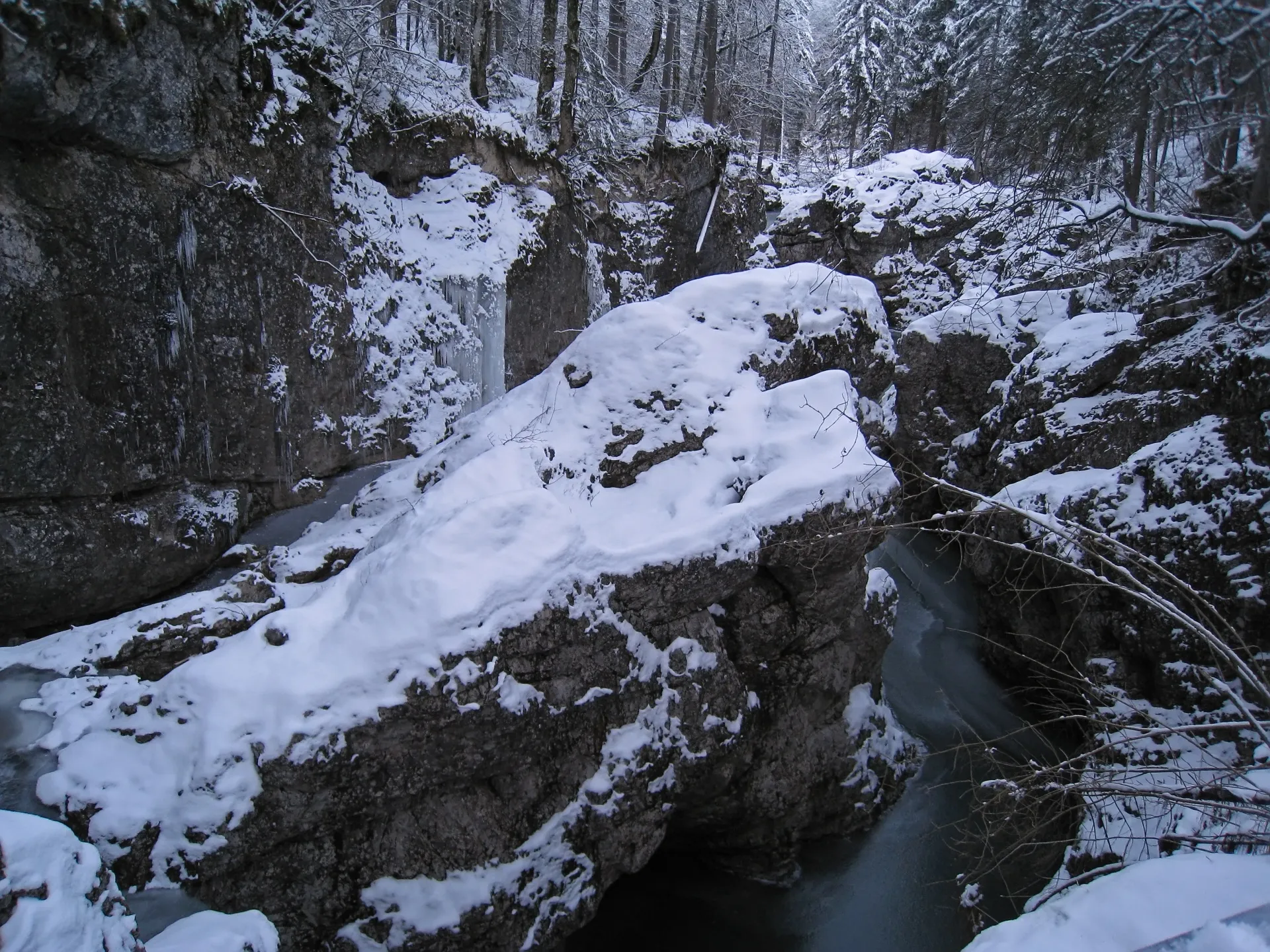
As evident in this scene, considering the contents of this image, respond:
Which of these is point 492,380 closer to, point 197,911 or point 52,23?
point 52,23

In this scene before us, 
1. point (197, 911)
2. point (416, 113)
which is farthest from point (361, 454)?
point (197, 911)

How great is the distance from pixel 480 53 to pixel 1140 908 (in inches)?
496

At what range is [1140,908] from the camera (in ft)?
7.93

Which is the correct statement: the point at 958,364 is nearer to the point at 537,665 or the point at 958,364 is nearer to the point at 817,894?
the point at 817,894

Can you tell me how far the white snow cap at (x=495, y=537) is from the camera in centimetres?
466

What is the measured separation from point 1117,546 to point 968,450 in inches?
430

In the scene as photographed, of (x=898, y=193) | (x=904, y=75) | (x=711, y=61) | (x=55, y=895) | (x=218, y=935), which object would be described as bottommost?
(x=218, y=935)

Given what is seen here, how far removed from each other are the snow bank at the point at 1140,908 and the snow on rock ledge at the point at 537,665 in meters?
1.76

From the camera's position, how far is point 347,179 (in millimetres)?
9211

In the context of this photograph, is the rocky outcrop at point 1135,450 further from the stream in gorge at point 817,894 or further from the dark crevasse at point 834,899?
the stream in gorge at point 817,894

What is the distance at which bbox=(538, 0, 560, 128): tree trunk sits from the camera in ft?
37.6

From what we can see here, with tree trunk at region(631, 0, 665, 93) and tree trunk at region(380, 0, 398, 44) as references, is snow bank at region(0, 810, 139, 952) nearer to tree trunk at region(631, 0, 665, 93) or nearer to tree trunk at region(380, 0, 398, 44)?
tree trunk at region(380, 0, 398, 44)

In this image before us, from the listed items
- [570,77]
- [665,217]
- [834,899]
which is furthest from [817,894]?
[570,77]

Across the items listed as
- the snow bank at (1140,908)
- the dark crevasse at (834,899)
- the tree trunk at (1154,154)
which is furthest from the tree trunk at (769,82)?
the snow bank at (1140,908)
